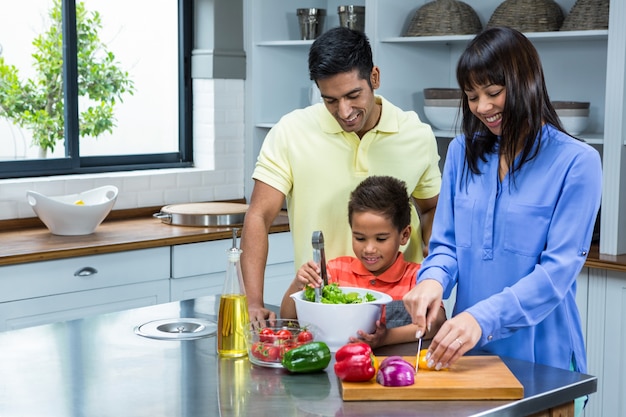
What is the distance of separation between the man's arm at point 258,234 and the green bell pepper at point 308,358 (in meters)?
0.63

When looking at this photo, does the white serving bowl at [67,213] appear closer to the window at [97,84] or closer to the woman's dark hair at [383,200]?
the window at [97,84]

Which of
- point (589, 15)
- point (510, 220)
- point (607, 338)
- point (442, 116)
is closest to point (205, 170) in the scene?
point (442, 116)

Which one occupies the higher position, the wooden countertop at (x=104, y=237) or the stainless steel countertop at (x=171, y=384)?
the wooden countertop at (x=104, y=237)

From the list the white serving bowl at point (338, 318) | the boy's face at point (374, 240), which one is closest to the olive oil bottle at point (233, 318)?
the white serving bowl at point (338, 318)

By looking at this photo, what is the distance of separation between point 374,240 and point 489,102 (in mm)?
642

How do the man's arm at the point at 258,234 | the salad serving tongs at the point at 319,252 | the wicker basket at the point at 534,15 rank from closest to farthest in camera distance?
the salad serving tongs at the point at 319,252, the man's arm at the point at 258,234, the wicker basket at the point at 534,15

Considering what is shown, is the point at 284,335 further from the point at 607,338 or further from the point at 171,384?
the point at 607,338

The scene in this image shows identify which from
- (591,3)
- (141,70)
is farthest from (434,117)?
(141,70)

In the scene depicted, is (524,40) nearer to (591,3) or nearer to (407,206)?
(407,206)

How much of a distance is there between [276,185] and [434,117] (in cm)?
176

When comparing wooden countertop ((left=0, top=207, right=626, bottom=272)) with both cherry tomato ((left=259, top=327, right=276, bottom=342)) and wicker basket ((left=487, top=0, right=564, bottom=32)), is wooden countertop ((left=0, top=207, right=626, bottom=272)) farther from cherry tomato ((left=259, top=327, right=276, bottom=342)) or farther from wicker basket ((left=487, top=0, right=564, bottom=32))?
cherry tomato ((left=259, top=327, right=276, bottom=342))

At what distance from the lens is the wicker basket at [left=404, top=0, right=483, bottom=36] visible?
14.1 feet

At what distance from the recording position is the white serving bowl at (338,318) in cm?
211

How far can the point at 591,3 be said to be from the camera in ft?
12.6
